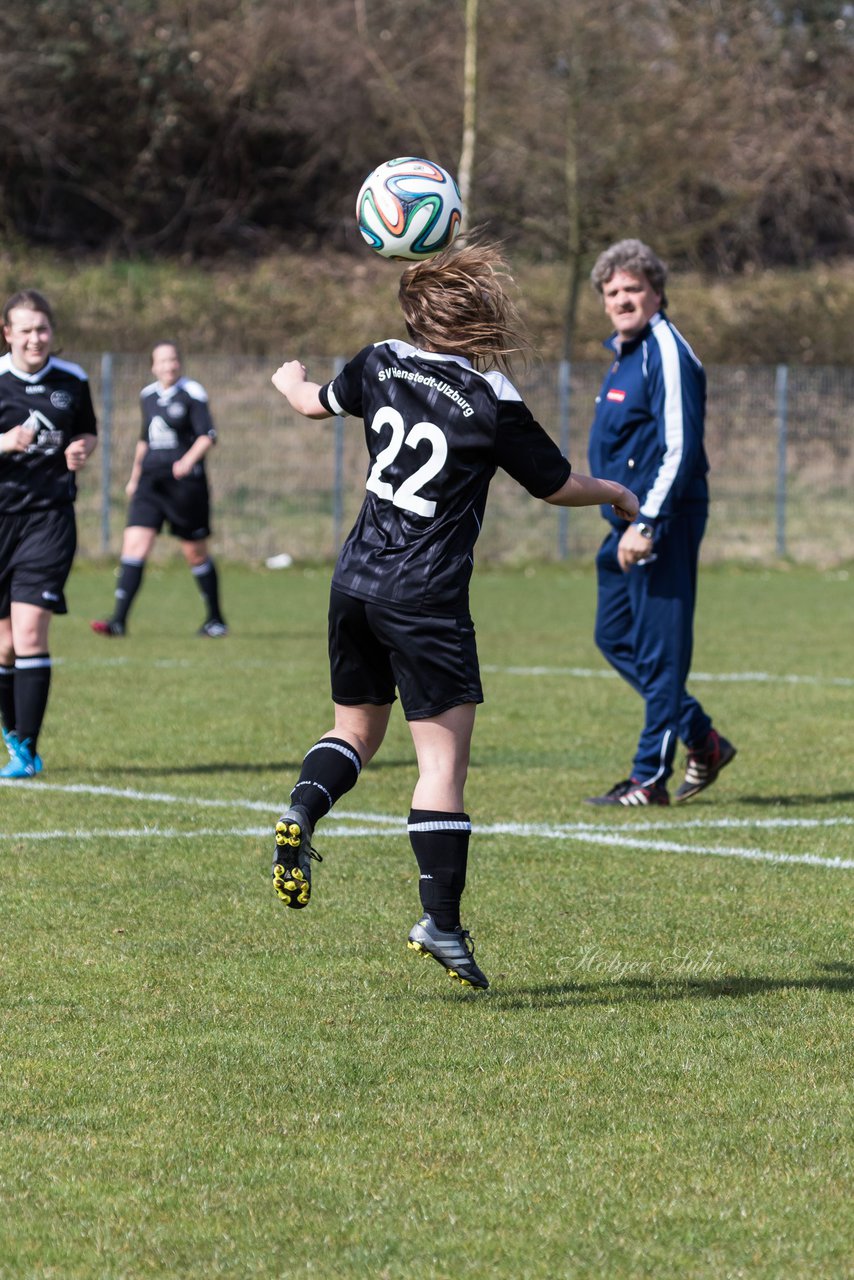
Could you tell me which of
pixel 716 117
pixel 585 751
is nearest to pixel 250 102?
pixel 716 117

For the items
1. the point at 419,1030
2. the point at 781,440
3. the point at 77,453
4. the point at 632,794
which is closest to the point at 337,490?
the point at 781,440

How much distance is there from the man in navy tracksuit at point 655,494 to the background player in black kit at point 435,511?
2.95 meters

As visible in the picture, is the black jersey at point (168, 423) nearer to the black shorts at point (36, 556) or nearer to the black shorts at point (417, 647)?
the black shorts at point (36, 556)

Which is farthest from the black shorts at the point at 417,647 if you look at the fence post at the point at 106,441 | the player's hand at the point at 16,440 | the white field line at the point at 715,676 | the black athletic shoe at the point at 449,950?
the fence post at the point at 106,441

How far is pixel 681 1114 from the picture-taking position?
12.7 feet

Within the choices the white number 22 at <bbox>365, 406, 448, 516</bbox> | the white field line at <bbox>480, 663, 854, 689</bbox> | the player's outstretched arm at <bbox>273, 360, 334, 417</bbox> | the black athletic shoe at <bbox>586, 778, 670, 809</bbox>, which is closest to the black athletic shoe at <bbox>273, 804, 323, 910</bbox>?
the white number 22 at <bbox>365, 406, 448, 516</bbox>

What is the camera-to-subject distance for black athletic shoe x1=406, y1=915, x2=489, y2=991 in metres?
4.82

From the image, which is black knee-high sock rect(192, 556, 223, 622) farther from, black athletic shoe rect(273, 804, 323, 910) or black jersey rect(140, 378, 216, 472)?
black athletic shoe rect(273, 804, 323, 910)

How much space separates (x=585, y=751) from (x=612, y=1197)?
245 inches

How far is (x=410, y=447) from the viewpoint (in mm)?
4812

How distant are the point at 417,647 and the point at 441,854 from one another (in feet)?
1.78

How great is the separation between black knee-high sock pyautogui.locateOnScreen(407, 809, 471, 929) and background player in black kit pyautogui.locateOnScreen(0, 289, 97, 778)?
3.89 m

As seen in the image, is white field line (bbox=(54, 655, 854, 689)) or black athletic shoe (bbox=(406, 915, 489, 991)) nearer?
black athletic shoe (bbox=(406, 915, 489, 991))

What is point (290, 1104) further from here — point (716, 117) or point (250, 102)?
point (250, 102)
